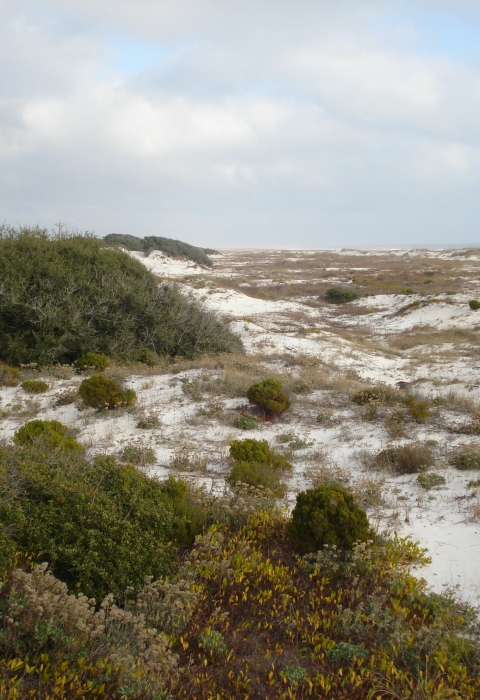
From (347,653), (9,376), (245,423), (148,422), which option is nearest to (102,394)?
(148,422)

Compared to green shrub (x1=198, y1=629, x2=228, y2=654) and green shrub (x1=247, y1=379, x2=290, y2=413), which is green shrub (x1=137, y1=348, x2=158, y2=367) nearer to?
green shrub (x1=247, y1=379, x2=290, y2=413)

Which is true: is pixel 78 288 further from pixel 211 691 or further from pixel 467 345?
pixel 467 345

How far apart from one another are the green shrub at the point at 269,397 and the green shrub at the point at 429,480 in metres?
2.92

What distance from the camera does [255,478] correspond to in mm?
5449

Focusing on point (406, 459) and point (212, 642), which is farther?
point (406, 459)

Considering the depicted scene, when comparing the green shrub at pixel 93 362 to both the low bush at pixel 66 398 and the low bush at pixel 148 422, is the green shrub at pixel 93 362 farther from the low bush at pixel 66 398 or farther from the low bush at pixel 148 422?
the low bush at pixel 148 422

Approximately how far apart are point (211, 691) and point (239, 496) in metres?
2.15

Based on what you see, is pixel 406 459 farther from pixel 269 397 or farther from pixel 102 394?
pixel 102 394

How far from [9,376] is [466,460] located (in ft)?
27.1

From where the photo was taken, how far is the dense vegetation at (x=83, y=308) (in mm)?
10695

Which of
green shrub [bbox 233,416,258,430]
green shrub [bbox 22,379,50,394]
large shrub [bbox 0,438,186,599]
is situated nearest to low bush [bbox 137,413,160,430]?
green shrub [bbox 233,416,258,430]

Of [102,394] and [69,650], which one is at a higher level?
[102,394]

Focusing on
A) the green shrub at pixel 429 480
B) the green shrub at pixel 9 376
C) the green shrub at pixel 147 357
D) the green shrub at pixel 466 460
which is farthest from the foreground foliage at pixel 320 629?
the green shrub at pixel 147 357

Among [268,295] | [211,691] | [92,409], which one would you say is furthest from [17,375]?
[268,295]
